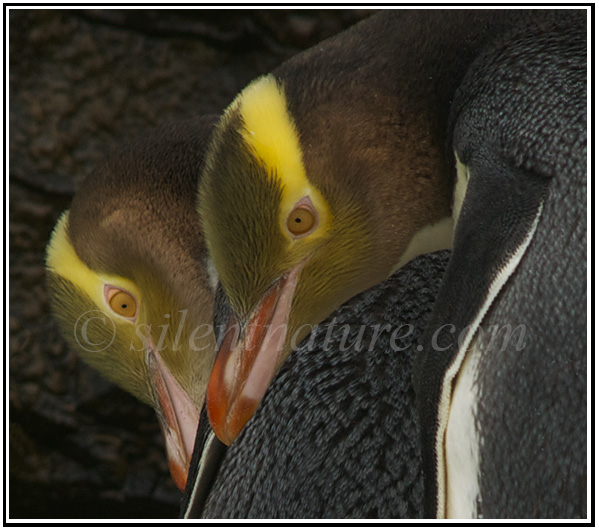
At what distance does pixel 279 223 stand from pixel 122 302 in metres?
0.54

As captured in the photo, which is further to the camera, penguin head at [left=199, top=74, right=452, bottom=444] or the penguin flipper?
penguin head at [left=199, top=74, right=452, bottom=444]

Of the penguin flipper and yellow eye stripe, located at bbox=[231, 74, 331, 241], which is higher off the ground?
yellow eye stripe, located at bbox=[231, 74, 331, 241]

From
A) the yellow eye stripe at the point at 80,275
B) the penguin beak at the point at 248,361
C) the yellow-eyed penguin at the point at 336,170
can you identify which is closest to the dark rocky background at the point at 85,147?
the yellow eye stripe at the point at 80,275

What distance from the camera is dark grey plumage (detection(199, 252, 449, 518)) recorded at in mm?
1064

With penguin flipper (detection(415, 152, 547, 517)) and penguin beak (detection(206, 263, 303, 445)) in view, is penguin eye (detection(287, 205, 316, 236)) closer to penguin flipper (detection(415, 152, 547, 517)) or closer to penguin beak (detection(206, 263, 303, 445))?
penguin beak (detection(206, 263, 303, 445))

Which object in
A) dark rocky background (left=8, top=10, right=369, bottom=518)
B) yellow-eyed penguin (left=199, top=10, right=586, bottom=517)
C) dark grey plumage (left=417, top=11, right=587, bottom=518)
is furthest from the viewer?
dark rocky background (left=8, top=10, right=369, bottom=518)

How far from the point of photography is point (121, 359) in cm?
160

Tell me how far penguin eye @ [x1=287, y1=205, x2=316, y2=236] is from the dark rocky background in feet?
2.68

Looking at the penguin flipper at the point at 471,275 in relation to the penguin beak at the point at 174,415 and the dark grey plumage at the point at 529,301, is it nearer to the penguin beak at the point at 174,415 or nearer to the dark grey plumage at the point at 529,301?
the dark grey plumage at the point at 529,301

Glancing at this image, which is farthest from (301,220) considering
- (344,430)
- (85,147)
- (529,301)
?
(85,147)

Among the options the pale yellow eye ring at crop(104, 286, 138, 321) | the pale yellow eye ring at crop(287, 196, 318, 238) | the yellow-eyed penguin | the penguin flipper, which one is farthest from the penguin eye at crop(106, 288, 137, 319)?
the penguin flipper

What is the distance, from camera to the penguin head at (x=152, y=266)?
5.03ft

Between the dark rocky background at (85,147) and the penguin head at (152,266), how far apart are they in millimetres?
334

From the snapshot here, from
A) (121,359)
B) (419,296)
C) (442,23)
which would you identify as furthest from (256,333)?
(121,359)
